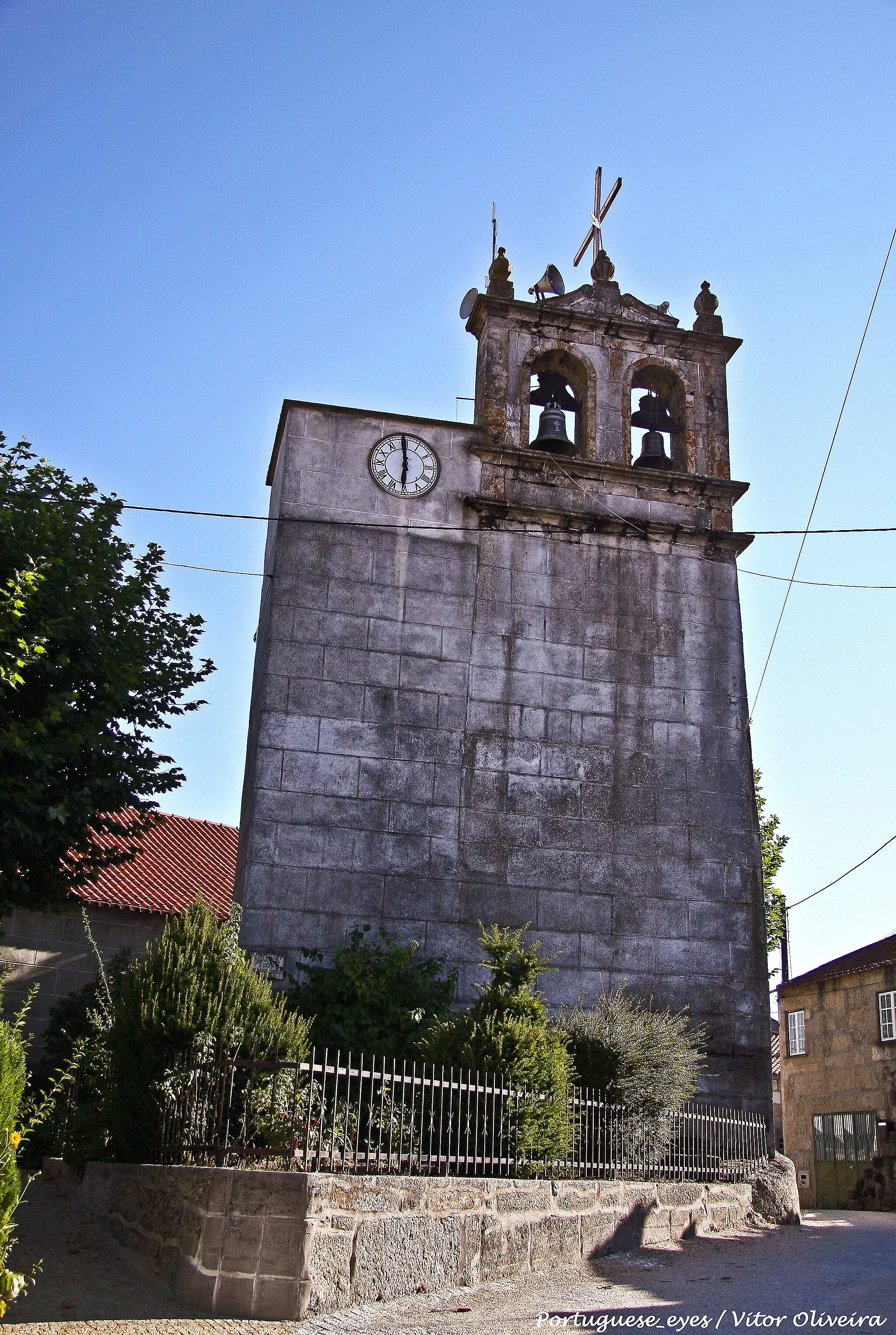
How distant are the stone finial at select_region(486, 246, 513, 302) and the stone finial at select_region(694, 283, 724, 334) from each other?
2.75 metres

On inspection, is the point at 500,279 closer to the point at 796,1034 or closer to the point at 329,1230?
the point at 329,1230

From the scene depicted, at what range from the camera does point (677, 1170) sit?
37.8 ft

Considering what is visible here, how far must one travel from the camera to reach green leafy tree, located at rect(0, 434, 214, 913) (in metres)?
11.3

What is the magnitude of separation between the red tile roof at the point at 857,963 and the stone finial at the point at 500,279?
17.0 meters

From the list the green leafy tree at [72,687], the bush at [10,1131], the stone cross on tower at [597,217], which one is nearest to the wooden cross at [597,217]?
the stone cross on tower at [597,217]

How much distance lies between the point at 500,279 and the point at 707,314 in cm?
307

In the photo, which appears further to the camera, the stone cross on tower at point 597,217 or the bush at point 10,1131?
the stone cross on tower at point 597,217

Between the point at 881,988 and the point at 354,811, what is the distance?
17.0 m

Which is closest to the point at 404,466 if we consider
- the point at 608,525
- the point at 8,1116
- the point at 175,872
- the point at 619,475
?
the point at 608,525

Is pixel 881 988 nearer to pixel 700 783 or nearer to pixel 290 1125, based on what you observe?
pixel 700 783

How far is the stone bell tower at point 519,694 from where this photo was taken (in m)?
13.5

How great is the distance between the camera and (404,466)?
602 inches

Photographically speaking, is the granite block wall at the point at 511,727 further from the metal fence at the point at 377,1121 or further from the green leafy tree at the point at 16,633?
the green leafy tree at the point at 16,633

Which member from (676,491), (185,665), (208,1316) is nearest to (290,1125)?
(208,1316)
